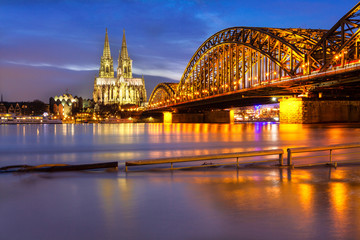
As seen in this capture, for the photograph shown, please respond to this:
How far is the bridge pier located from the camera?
111387 mm

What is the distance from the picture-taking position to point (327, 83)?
5234 cm

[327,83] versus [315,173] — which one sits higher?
[327,83]

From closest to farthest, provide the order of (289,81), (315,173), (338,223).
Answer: (338,223), (315,173), (289,81)

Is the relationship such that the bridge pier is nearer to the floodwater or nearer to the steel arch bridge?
the steel arch bridge

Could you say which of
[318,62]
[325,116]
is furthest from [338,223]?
[325,116]

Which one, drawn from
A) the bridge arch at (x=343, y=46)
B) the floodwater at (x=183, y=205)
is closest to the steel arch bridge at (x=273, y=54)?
the bridge arch at (x=343, y=46)

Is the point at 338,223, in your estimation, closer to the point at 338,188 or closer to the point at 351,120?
the point at 338,188

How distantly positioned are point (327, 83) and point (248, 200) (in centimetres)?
4850

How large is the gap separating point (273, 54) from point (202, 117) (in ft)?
166

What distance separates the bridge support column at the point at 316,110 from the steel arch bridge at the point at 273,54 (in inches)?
214

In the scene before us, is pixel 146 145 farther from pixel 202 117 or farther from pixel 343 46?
pixel 202 117

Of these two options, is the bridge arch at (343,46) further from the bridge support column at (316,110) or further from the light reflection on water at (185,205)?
the light reflection on water at (185,205)

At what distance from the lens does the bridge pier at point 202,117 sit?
111 meters

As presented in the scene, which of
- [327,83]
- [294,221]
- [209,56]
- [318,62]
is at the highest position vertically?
[209,56]
